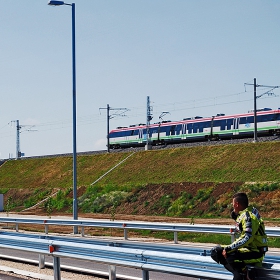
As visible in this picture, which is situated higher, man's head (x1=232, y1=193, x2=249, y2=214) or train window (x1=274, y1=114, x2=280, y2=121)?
train window (x1=274, y1=114, x2=280, y2=121)

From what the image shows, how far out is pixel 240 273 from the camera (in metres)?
7.18

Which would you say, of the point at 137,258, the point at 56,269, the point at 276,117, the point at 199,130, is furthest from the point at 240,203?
the point at 199,130

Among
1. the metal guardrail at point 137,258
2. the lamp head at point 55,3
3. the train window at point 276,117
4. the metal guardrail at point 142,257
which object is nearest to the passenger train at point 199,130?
the train window at point 276,117

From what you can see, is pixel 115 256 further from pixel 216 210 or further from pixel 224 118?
pixel 224 118

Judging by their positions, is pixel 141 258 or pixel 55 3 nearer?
pixel 141 258

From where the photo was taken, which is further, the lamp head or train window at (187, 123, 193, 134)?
train window at (187, 123, 193, 134)

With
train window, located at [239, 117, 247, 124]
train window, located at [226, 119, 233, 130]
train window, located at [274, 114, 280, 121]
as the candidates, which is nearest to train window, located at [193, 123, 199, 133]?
train window, located at [226, 119, 233, 130]

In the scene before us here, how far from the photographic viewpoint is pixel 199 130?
67750mm

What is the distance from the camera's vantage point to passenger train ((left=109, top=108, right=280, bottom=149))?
59781mm

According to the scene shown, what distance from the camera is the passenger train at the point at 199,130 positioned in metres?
59.8

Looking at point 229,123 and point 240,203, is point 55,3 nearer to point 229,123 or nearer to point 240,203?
point 240,203

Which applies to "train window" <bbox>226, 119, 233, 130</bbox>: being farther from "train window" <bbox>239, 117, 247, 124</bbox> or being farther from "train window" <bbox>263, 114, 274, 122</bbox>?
"train window" <bbox>263, 114, 274, 122</bbox>

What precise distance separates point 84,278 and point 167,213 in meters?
29.6

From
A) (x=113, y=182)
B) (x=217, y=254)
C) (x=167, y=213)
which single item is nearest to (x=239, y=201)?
(x=217, y=254)
